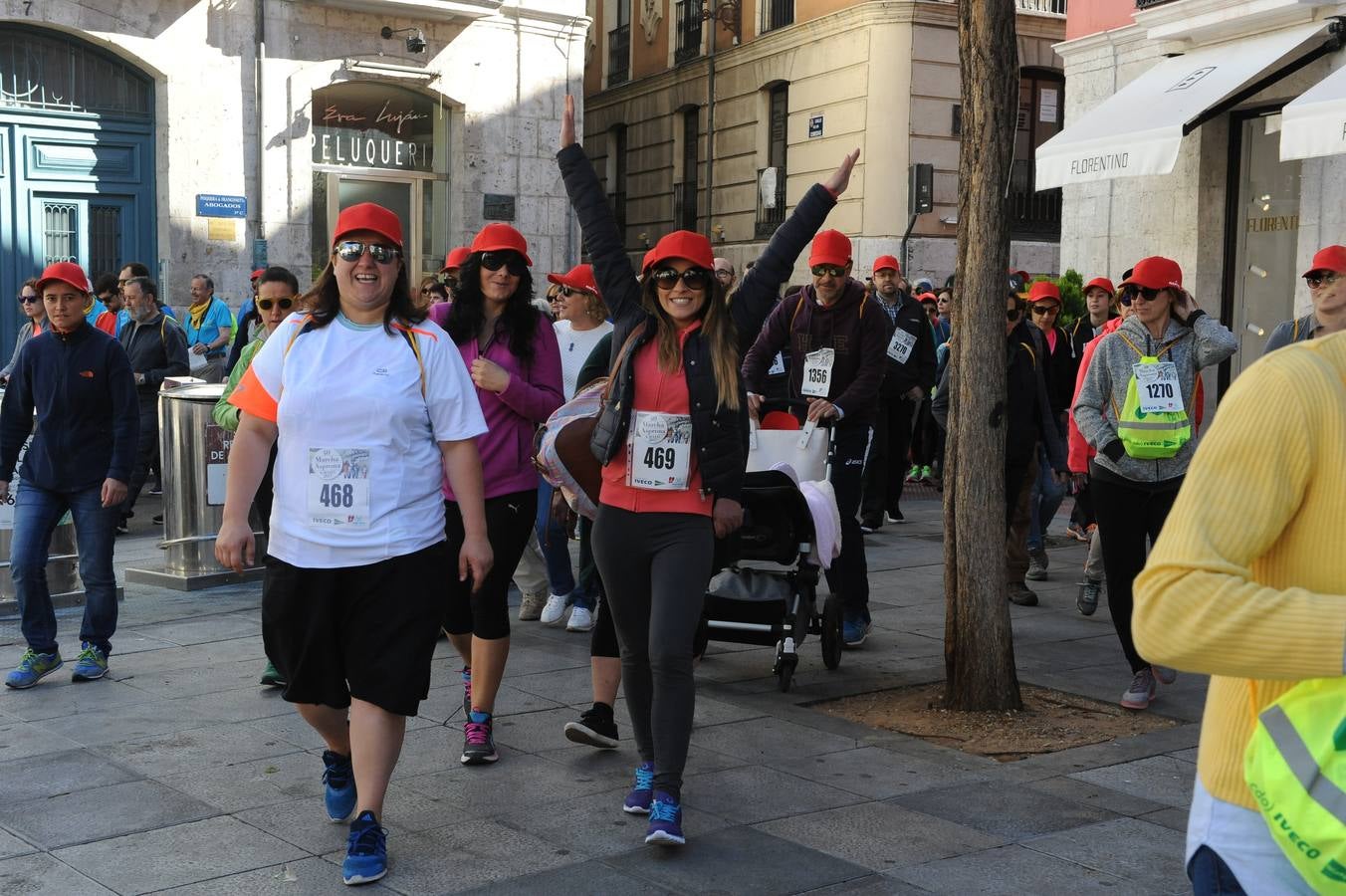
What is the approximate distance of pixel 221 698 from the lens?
22.1ft

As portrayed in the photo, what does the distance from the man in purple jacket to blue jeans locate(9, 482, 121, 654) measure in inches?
124

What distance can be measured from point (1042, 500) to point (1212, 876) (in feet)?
28.4

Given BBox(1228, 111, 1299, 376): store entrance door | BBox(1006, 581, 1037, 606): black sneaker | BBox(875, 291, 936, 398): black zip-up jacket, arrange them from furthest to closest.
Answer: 1. BBox(1228, 111, 1299, 376): store entrance door
2. BBox(875, 291, 936, 398): black zip-up jacket
3. BBox(1006, 581, 1037, 606): black sneaker

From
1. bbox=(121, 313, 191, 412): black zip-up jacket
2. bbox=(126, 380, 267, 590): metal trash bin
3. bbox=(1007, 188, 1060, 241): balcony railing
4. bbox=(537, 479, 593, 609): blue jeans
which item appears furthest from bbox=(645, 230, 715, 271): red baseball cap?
bbox=(1007, 188, 1060, 241): balcony railing

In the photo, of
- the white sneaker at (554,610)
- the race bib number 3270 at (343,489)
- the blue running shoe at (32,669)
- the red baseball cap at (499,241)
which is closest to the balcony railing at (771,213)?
the white sneaker at (554,610)

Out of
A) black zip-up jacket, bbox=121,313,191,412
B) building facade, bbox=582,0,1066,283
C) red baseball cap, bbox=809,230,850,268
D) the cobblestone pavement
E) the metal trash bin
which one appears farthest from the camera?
building facade, bbox=582,0,1066,283

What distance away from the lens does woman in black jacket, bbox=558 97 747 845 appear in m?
4.86

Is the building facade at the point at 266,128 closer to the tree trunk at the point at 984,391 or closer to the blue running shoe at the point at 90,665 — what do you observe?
the blue running shoe at the point at 90,665

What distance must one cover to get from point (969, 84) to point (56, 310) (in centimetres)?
421

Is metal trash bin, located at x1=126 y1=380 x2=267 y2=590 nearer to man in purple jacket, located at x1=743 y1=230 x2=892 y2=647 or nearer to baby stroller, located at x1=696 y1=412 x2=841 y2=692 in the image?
man in purple jacket, located at x1=743 y1=230 x2=892 y2=647

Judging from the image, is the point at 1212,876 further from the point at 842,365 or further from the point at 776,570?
the point at 842,365

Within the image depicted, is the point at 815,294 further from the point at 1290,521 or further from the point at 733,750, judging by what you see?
the point at 1290,521

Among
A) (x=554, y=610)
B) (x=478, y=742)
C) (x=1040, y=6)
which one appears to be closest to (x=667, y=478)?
(x=478, y=742)

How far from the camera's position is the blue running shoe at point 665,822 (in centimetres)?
464
